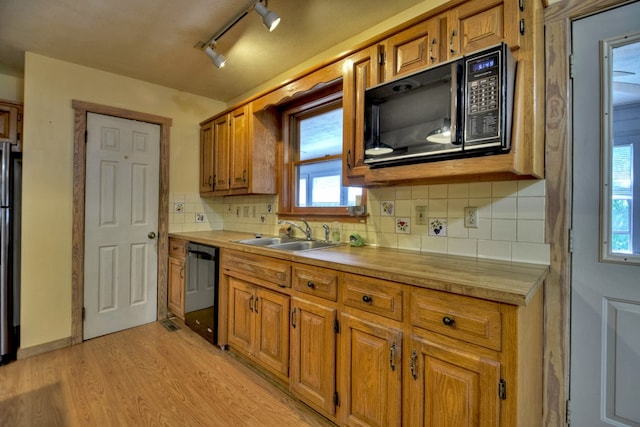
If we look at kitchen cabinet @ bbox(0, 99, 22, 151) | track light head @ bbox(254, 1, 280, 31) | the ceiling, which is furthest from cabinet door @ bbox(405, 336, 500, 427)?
kitchen cabinet @ bbox(0, 99, 22, 151)

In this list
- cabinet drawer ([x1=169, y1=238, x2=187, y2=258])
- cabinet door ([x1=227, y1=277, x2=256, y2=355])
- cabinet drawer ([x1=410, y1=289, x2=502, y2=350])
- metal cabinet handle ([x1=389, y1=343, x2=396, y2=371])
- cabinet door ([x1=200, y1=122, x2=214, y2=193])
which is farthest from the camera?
cabinet door ([x1=200, y1=122, x2=214, y2=193])

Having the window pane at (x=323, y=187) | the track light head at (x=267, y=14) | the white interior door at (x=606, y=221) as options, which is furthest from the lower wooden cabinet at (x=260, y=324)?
the track light head at (x=267, y=14)

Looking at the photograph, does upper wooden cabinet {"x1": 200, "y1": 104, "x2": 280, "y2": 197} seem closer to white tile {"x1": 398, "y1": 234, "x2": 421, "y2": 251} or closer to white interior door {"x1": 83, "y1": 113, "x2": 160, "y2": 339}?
white interior door {"x1": 83, "y1": 113, "x2": 160, "y2": 339}

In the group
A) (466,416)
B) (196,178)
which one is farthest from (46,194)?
(466,416)

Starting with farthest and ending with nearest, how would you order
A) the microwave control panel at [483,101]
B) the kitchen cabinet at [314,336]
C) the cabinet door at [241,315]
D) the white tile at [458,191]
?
the cabinet door at [241,315] → the white tile at [458,191] → the kitchen cabinet at [314,336] → the microwave control panel at [483,101]

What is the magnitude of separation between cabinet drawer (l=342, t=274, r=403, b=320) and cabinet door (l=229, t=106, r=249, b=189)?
162 cm

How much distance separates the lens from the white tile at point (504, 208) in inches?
59.3

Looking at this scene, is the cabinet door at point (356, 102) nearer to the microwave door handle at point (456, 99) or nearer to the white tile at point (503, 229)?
the microwave door handle at point (456, 99)

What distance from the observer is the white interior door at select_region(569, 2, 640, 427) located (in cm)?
127

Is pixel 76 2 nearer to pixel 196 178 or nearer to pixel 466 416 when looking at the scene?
pixel 196 178

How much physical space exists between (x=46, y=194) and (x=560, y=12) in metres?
3.65

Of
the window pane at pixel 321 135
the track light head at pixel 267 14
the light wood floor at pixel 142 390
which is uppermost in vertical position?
the track light head at pixel 267 14

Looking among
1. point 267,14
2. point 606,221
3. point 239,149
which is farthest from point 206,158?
point 606,221

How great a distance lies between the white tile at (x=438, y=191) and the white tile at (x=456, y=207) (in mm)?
56
